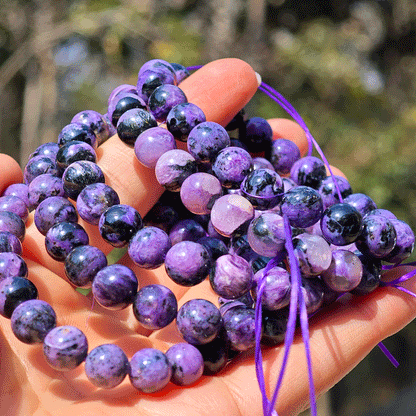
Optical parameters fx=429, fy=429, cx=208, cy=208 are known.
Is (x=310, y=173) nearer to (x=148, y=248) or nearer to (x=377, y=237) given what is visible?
(x=377, y=237)

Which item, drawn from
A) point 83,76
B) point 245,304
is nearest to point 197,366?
point 245,304

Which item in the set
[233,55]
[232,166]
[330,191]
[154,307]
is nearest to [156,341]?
[154,307]

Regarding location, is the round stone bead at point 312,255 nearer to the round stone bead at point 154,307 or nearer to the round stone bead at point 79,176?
the round stone bead at point 154,307

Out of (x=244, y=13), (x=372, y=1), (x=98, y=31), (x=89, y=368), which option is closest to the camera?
(x=89, y=368)

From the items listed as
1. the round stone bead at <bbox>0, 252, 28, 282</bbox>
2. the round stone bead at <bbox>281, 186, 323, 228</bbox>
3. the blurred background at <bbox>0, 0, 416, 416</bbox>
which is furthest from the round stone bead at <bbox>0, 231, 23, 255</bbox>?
the blurred background at <bbox>0, 0, 416, 416</bbox>

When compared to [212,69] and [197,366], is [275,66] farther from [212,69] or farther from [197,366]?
[197,366]

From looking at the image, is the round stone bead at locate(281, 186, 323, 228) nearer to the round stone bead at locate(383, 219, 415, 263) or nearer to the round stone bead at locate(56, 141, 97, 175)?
the round stone bead at locate(383, 219, 415, 263)

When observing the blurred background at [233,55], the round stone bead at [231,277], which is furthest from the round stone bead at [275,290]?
the blurred background at [233,55]
